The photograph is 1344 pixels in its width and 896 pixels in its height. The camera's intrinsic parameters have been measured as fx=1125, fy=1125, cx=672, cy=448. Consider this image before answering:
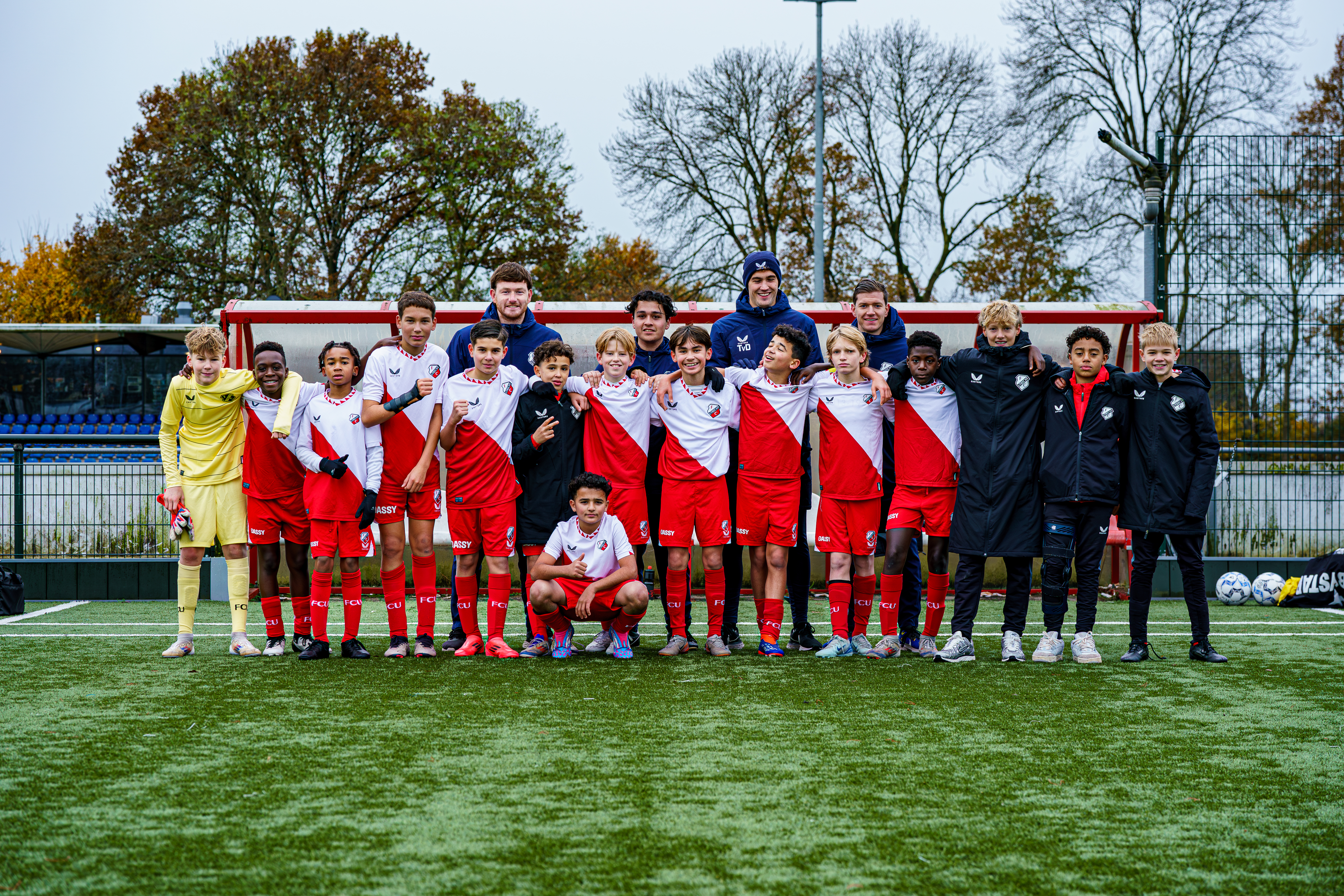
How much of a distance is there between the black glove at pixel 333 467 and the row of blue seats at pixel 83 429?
22806 mm

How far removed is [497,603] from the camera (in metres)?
6.09

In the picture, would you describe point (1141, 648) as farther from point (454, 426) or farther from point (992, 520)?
point (454, 426)

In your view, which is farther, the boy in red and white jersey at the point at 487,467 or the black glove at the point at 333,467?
the boy in red and white jersey at the point at 487,467

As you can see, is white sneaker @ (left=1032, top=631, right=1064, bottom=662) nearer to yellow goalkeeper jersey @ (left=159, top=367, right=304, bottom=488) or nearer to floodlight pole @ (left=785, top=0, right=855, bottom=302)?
yellow goalkeeper jersey @ (left=159, top=367, right=304, bottom=488)

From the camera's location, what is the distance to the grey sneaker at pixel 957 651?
6008mm

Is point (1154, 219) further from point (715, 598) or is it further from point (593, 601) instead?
point (593, 601)

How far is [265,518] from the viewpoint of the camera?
6223mm

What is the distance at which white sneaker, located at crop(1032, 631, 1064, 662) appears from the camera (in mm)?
6051

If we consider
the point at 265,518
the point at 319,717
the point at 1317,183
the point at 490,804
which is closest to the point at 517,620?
the point at 265,518

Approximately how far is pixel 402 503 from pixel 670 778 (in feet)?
9.87

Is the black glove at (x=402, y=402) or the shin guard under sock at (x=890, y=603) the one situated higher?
the black glove at (x=402, y=402)

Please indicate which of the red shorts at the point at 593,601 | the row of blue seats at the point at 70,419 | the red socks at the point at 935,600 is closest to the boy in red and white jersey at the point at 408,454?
the red shorts at the point at 593,601

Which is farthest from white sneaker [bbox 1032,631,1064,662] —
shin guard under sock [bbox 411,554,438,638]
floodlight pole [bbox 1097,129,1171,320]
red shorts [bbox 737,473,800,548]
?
floodlight pole [bbox 1097,129,1171,320]

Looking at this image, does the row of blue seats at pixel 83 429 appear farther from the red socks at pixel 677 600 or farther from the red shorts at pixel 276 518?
the red socks at pixel 677 600
